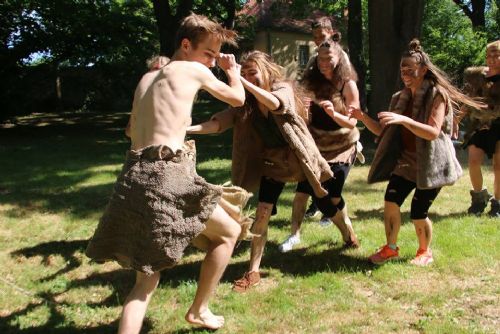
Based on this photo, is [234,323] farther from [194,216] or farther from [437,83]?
[437,83]

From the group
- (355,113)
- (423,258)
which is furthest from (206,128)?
(423,258)

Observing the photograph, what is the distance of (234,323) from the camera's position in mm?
3605

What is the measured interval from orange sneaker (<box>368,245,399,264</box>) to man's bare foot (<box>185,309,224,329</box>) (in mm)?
1725

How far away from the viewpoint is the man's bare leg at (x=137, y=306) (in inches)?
112

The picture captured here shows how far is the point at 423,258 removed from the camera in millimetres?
4535

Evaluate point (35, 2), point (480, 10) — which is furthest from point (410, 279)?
point (480, 10)

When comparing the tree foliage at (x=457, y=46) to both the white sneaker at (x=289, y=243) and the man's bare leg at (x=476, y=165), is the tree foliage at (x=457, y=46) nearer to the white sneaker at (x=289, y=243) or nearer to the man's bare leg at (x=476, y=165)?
the man's bare leg at (x=476, y=165)

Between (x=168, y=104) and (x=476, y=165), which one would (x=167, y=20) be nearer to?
(x=476, y=165)

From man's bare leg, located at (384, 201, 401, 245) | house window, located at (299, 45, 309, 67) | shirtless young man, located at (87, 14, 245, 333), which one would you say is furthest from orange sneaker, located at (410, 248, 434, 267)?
house window, located at (299, 45, 309, 67)

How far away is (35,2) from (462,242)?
15.1 m

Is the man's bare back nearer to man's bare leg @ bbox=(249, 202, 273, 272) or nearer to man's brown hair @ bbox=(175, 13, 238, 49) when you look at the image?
man's brown hair @ bbox=(175, 13, 238, 49)

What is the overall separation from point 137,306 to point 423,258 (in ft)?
8.90

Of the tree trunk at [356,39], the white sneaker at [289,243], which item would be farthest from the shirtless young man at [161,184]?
the tree trunk at [356,39]

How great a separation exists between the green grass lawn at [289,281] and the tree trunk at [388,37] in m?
4.59
